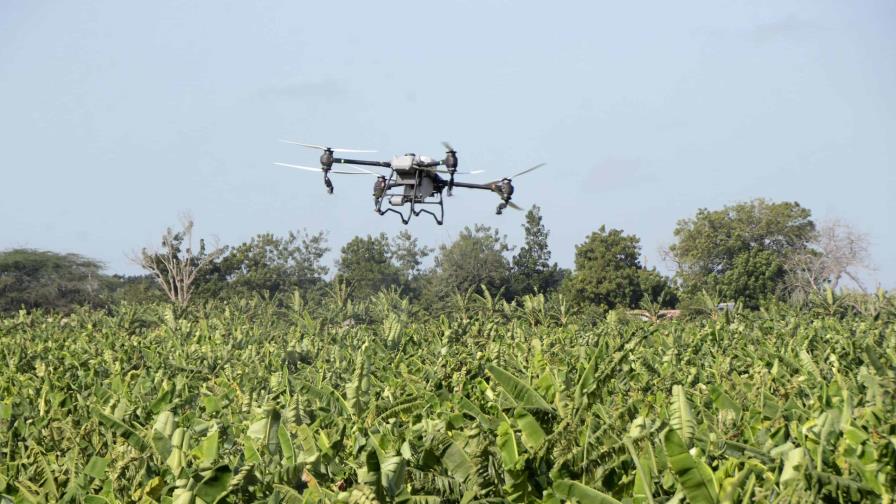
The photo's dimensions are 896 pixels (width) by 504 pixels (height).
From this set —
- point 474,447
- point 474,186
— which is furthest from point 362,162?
point 474,447

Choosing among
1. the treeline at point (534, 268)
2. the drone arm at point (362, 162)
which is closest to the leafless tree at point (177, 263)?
the treeline at point (534, 268)

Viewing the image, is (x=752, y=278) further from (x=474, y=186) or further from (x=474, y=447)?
(x=474, y=447)

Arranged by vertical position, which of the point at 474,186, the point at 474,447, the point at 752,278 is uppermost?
the point at 752,278

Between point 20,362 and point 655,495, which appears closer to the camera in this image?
point 655,495

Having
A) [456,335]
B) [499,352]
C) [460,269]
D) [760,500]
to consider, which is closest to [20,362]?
[456,335]

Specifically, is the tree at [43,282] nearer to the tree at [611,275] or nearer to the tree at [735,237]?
the tree at [611,275]

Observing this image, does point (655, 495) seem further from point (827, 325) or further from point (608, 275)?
point (608, 275)

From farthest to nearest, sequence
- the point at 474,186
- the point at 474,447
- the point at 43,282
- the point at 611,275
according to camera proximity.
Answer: the point at 43,282 < the point at 611,275 < the point at 474,186 < the point at 474,447

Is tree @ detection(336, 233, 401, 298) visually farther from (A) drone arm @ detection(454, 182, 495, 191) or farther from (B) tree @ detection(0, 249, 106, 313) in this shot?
(A) drone arm @ detection(454, 182, 495, 191)
